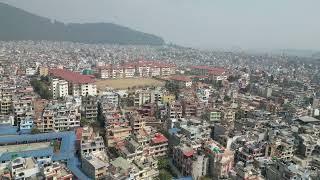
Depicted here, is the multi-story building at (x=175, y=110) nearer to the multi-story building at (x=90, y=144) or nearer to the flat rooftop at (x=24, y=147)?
the multi-story building at (x=90, y=144)

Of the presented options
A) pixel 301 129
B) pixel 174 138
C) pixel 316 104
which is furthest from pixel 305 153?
pixel 316 104

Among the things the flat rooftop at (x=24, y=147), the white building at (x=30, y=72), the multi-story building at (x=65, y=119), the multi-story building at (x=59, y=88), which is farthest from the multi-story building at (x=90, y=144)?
the white building at (x=30, y=72)

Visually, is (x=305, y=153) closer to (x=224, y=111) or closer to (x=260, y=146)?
(x=260, y=146)

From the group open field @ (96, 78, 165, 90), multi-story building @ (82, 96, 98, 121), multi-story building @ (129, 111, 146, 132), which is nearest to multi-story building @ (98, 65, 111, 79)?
open field @ (96, 78, 165, 90)

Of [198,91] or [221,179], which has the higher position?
[198,91]

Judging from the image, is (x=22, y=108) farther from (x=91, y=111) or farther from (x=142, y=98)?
(x=142, y=98)

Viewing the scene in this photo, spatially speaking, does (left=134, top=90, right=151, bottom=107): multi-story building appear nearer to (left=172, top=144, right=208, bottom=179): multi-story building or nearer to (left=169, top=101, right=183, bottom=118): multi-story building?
(left=169, top=101, right=183, bottom=118): multi-story building

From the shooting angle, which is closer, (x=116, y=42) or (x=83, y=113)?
(x=83, y=113)
